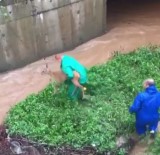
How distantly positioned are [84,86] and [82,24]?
3168 mm

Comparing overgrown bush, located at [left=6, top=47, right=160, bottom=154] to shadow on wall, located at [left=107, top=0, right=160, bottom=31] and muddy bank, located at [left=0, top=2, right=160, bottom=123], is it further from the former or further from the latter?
shadow on wall, located at [left=107, top=0, right=160, bottom=31]

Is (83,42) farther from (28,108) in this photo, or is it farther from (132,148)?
(132,148)

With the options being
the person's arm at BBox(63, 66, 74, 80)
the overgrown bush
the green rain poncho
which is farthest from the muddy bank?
the person's arm at BBox(63, 66, 74, 80)

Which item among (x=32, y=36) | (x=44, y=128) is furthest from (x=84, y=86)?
(x=32, y=36)

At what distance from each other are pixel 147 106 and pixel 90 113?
1.29m

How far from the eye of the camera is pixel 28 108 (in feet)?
26.7

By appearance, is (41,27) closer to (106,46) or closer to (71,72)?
(106,46)

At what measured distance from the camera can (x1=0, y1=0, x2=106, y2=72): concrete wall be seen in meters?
9.74

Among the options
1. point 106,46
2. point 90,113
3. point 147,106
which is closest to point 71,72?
point 90,113

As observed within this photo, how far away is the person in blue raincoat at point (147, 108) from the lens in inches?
273

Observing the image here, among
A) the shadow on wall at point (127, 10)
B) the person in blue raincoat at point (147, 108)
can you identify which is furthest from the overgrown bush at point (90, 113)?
the shadow on wall at point (127, 10)

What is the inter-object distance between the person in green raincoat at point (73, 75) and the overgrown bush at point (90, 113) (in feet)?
0.93

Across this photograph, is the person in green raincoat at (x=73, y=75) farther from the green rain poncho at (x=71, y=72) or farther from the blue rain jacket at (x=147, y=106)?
the blue rain jacket at (x=147, y=106)

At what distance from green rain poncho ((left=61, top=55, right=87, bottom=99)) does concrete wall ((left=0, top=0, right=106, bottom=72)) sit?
238 cm
